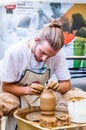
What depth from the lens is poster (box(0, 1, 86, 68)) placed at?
321 cm

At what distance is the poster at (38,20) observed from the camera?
3211mm

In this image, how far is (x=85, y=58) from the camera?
3.33m

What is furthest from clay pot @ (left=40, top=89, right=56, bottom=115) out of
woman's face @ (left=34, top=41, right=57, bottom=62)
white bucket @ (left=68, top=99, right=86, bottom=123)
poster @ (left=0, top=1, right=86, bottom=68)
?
poster @ (left=0, top=1, right=86, bottom=68)

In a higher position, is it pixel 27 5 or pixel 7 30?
pixel 27 5

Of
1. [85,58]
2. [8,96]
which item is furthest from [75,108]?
[85,58]

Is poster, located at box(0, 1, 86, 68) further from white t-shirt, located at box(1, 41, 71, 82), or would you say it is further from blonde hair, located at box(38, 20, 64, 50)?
blonde hair, located at box(38, 20, 64, 50)

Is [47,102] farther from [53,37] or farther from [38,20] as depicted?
[38,20]

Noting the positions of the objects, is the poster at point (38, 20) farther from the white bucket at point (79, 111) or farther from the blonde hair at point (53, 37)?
the white bucket at point (79, 111)

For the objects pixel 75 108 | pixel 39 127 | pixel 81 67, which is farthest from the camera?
pixel 81 67

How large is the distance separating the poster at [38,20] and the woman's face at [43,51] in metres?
1.51

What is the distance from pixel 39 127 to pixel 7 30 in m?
2.09

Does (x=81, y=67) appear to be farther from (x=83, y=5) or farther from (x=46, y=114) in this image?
(x=46, y=114)

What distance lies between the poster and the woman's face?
4.94 feet

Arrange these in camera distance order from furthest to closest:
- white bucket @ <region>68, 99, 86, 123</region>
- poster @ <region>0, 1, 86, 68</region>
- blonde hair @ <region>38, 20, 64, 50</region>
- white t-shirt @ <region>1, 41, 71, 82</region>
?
poster @ <region>0, 1, 86, 68</region>, white t-shirt @ <region>1, 41, 71, 82</region>, blonde hair @ <region>38, 20, 64, 50</region>, white bucket @ <region>68, 99, 86, 123</region>
